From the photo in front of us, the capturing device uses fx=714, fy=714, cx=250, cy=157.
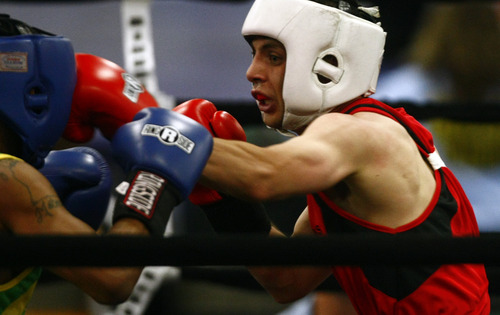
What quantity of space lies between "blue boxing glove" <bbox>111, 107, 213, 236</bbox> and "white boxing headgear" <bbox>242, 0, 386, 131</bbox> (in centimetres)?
38

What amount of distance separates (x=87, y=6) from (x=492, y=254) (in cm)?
335

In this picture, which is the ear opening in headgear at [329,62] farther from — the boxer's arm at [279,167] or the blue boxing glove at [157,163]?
the blue boxing glove at [157,163]

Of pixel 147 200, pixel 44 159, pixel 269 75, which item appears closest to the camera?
pixel 147 200

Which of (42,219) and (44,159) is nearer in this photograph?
(42,219)

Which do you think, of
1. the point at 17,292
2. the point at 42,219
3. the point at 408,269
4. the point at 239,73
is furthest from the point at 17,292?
the point at 239,73

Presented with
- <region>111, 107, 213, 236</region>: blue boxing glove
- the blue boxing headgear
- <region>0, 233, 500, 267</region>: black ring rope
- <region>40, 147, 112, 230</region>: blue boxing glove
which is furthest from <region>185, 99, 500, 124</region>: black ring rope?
<region>0, 233, 500, 267</region>: black ring rope

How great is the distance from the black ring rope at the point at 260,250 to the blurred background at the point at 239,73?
5.30ft

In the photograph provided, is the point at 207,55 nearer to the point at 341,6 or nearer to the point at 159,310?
the point at 159,310

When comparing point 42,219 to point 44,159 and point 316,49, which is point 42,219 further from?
point 316,49

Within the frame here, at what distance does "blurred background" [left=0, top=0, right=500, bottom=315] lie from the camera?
2762 millimetres

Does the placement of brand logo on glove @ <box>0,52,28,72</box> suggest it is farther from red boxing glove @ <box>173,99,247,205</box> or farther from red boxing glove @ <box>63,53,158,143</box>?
red boxing glove @ <box>173,99,247,205</box>

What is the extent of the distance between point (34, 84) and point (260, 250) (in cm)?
62

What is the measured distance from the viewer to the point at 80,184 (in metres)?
1.49

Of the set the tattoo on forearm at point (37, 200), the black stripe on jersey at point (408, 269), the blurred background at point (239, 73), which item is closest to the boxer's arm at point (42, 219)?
the tattoo on forearm at point (37, 200)
